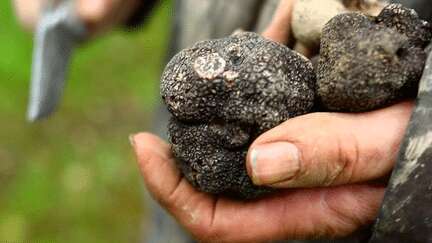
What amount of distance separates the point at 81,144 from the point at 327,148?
2.09m

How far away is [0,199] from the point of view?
2.50 metres

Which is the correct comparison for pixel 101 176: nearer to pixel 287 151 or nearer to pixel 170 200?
pixel 170 200

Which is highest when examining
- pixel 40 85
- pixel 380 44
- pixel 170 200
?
pixel 380 44

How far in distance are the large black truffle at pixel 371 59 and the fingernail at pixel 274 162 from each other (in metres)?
0.10

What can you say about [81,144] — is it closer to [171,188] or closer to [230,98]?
[171,188]

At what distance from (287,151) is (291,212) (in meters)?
0.14

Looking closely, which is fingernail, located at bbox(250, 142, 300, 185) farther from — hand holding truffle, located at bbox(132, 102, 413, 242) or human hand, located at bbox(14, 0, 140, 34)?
human hand, located at bbox(14, 0, 140, 34)

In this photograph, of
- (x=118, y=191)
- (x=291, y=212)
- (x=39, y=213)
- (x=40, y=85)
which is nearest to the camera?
(x=291, y=212)

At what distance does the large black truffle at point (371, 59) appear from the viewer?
82 centimetres

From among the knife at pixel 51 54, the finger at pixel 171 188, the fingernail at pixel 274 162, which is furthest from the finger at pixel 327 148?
the knife at pixel 51 54

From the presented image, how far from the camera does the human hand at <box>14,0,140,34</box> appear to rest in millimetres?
1621

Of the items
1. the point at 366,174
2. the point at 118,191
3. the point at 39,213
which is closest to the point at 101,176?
the point at 118,191

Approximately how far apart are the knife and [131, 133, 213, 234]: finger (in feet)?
1.95

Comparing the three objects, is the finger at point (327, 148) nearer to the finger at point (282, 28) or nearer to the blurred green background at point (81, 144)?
the finger at point (282, 28)
